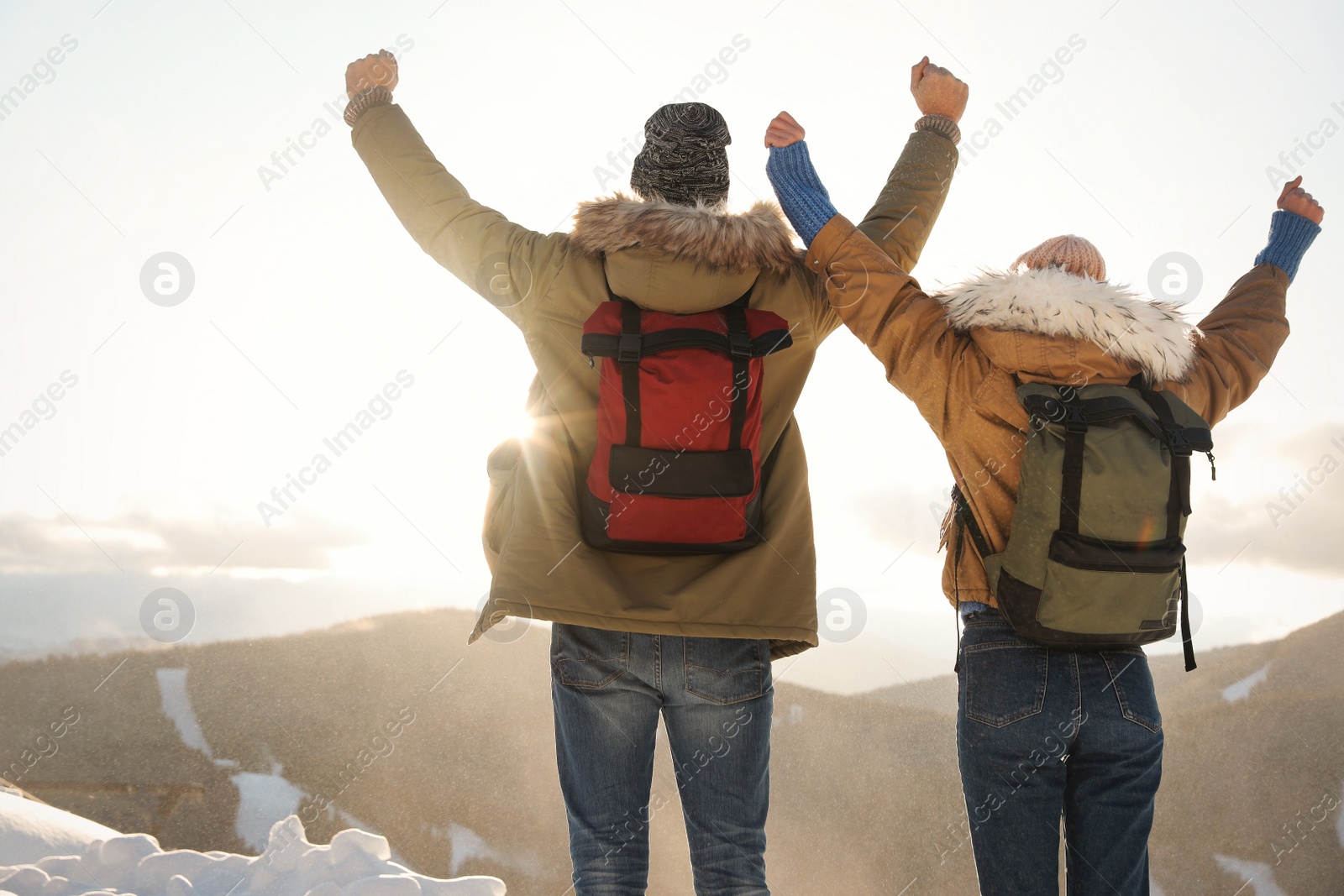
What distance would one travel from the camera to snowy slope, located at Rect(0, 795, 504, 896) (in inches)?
157

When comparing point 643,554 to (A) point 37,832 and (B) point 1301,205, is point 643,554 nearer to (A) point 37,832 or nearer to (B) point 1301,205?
(B) point 1301,205

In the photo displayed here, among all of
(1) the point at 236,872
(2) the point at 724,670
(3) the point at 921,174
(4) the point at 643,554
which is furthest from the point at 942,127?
(1) the point at 236,872

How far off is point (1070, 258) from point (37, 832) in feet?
17.8

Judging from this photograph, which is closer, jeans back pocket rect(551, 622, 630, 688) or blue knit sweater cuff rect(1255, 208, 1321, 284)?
jeans back pocket rect(551, 622, 630, 688)

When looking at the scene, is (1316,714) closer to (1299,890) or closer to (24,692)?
(1299,890)

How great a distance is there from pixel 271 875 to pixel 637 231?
13.8 feet

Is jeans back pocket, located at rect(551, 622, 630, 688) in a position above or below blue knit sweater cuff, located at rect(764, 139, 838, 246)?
below

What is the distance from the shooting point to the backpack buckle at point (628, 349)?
1859 millimetres

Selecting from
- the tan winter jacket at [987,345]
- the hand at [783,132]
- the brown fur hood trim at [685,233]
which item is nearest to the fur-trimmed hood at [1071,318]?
the tan winter jacket at [987,345]

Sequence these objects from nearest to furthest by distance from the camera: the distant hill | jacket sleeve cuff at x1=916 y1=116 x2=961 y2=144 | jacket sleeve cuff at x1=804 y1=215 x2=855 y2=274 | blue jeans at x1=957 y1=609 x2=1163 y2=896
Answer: blue jeans at x1=957 y1=609 x2=1163 y2=896, jacket sleeve cuff at x1=804 y1=215 x2=855 y2=274, jacket sleeve cuff at x1=916 y1=116 x2=961 y2=144, the distant hill

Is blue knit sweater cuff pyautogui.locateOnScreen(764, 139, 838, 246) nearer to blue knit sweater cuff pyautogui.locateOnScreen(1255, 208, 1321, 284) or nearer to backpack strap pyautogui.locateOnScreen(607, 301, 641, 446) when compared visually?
backpack strap pyautogui.locateOnScreen(607, 301, 641, 446)

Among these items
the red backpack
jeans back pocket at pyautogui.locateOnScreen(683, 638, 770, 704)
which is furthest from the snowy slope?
the red backpack

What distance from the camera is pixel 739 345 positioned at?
1896 millimetres

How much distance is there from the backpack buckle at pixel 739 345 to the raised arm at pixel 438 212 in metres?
0.49
